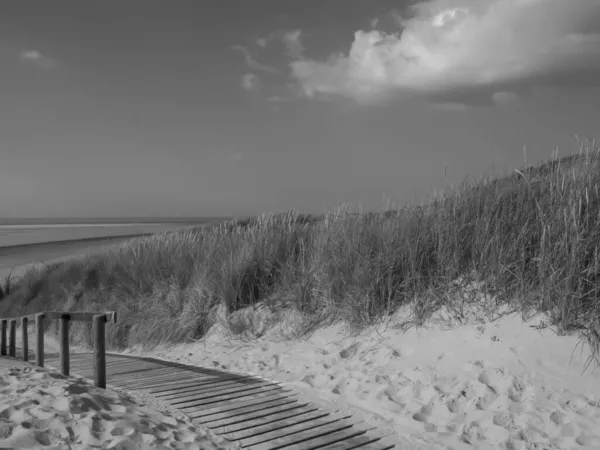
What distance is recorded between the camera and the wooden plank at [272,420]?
404 centimetres

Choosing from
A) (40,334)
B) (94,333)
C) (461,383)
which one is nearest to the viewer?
(461,383)

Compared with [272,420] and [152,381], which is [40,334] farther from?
[272,420]

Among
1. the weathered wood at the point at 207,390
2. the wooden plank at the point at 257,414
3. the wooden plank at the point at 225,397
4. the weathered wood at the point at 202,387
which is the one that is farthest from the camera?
the weathered wood at the point at 202,387

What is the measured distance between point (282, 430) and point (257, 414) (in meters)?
0.40

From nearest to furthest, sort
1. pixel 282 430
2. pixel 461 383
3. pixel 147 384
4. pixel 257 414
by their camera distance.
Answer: pixel 282 430
pixel 257 414
pixel 461 383
pixel 147 384

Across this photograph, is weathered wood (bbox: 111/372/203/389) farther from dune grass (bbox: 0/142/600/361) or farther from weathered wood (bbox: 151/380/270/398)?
dune grass (bbox: 0/142/600/361)

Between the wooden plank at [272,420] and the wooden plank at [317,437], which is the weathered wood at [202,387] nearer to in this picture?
the wooden plank at [272,420]

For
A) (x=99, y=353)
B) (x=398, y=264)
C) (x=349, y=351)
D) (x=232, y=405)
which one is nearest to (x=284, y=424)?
(x=232, y=405)

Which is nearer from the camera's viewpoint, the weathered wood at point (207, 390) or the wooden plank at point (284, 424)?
the wooden plank at point (284, 424)

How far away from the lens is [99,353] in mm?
5047

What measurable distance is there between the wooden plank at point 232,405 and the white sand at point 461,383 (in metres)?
0.35

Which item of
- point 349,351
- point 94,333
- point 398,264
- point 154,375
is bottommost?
point 154,375

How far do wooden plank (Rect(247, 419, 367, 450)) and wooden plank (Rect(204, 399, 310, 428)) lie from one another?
0.42 meters

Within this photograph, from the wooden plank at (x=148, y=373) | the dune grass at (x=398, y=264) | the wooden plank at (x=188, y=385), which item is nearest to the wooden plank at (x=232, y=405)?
the wooden plank at (x=188, y=385)
